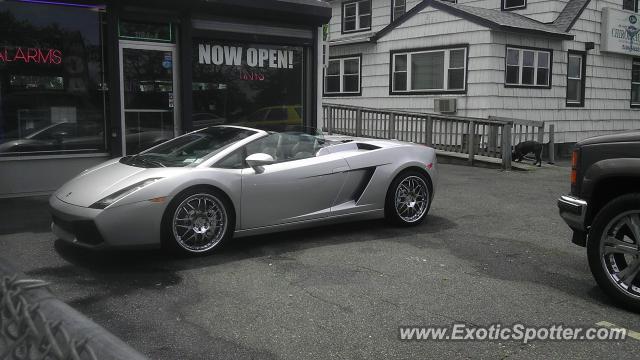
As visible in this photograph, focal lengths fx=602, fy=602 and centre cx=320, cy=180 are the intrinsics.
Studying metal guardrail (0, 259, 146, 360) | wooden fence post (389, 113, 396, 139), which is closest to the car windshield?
metal guardrail (0, 259, 146, 360)

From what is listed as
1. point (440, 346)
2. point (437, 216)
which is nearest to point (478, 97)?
point (437, 216)

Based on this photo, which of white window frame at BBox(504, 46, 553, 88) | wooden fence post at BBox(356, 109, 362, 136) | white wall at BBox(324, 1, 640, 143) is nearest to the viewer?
white wall at BBox(324, 1, 640, 143)

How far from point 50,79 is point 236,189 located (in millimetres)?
4904

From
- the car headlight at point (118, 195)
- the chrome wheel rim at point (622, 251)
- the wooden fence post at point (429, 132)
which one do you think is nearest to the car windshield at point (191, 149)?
the car headlight at point (118, 195)

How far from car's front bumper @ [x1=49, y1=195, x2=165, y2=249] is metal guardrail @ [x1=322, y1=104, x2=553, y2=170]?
10.0 meters

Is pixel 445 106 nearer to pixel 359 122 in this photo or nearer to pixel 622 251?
pixel 359 122

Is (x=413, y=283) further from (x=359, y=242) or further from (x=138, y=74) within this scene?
(x=138, y=74)

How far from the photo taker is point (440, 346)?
3.81 metres

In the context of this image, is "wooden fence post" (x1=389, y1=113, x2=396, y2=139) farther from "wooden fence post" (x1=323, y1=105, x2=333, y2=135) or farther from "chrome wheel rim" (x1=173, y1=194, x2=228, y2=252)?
"chrome wheel rim" (x1=173, y1=194, x2=228, y2=252)

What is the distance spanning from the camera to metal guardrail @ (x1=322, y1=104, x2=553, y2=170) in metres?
14.2

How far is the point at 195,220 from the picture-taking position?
5770mm

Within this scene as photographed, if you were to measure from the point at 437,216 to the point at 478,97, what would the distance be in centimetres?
883

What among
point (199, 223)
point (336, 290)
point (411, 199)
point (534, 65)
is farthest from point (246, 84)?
point (534, 65)

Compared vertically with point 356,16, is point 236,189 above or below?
below
